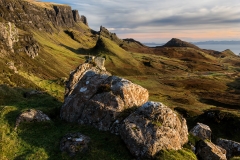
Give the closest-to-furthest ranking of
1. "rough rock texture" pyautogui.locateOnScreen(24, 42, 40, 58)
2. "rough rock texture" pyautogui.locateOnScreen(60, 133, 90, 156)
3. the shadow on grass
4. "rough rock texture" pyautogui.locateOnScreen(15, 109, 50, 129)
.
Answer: the shadow on grass
"rough rock texture" pyautogui.locateOnScreen(60, 133, 90, 156)
"rough rock texture" pyautogui.locateOnScreen(15, 109, 50, 129)
"rough rock texture" pyautogui.locateOnScreen(24, 42, 40, 58)

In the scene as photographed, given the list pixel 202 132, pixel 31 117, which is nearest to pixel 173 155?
pixel 202 132

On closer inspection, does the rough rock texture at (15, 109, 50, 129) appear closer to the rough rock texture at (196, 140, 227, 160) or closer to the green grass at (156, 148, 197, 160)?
the green grass at (156, 148, 197, 160)

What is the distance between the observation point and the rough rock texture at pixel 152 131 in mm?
19719

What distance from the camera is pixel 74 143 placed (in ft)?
66.8

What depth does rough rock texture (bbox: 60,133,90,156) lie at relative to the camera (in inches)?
781

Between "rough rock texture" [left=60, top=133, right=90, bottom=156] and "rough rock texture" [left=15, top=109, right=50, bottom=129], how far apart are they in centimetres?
534

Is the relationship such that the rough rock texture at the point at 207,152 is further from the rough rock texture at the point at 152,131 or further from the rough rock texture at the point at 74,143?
the rough rock texture at the point at 74,143

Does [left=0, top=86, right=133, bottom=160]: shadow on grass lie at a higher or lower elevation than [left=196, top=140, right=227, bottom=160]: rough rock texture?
higher

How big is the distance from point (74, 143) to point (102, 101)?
623 cm

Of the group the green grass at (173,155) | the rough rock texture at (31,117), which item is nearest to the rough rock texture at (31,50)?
the rough rock texture at (31,117)

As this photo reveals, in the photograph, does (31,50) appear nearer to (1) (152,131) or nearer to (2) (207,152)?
(1) (152,131)

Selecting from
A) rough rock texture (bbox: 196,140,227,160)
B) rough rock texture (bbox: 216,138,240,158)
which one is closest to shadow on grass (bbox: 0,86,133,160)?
rough rock texture (bbox: 196,140,227,160)

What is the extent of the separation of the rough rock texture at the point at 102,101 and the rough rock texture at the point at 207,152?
8370mm

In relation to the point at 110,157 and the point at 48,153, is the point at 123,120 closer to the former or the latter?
the point at 110,157
